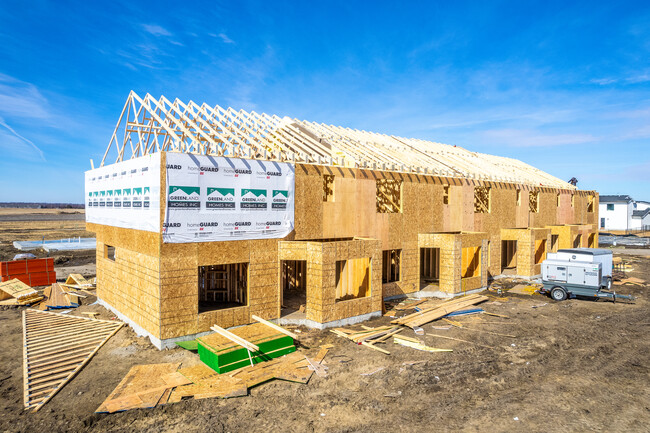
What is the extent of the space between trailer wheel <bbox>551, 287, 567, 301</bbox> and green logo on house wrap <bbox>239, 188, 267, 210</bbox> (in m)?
14.8

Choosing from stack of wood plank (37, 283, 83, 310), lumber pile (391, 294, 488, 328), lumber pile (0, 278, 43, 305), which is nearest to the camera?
lumber pile (391, 294, 488, 328)

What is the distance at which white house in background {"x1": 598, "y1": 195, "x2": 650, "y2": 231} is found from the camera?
65188 mm

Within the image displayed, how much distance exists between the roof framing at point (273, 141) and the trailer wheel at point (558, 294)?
7.59m

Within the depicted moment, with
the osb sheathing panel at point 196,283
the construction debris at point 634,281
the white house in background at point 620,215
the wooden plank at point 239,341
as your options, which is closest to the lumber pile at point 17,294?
the osb sheathing panel at point 196,283

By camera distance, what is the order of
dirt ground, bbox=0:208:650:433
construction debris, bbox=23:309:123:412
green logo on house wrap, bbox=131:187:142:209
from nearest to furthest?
dirt ground, bbox=0:208:650:433 → construction debris, bbox=23:309:123:412 → green logo on house wrap, bbox=131:187:142:209

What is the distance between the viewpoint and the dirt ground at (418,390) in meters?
8.12

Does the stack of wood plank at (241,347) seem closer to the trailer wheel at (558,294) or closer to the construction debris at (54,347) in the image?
the construction debris at (54,347)

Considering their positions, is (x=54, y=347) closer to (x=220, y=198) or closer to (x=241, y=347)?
(x=241, y=347)

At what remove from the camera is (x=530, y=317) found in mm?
15891

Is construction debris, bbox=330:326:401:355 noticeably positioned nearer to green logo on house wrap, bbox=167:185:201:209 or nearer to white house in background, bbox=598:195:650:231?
green logo on house wrap, bbox=167:185:201:209

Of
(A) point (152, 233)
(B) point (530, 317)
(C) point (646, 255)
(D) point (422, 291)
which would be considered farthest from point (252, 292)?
(C) point (646, 255)

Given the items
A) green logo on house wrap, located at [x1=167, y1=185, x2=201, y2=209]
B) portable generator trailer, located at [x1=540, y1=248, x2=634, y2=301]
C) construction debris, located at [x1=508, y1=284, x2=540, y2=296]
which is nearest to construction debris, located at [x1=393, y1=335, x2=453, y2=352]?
green logo on house wrap, located at [x1=167, y1=185, x2=201, y2=209]

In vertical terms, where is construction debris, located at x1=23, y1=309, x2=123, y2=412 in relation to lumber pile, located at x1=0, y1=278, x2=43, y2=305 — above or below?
below

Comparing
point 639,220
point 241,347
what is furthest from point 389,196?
point 639,220
